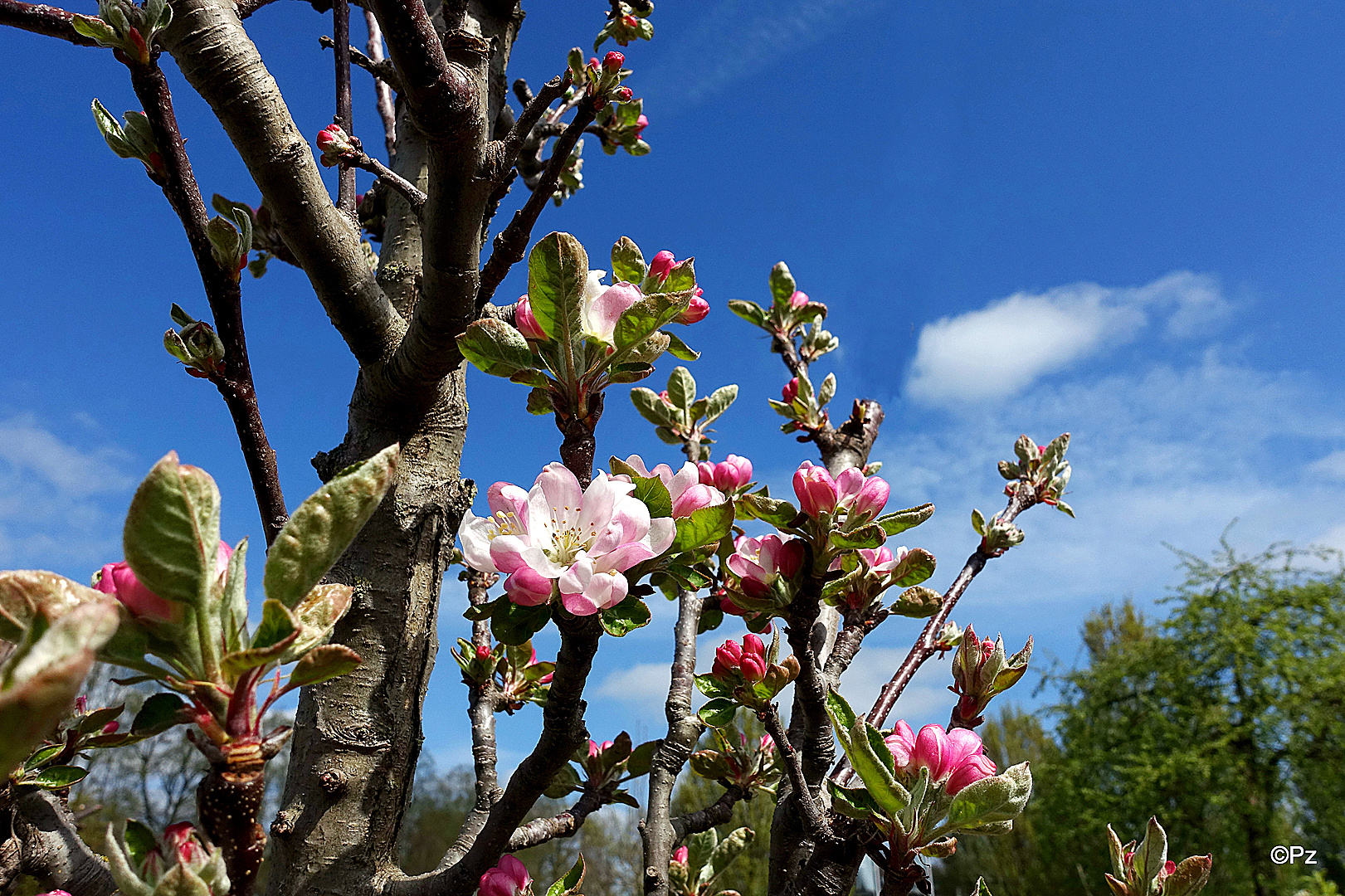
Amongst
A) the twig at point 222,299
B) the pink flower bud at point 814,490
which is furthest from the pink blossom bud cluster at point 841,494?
the twig at point 222,299

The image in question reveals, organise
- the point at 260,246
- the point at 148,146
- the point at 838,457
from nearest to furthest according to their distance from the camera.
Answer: the point at 148,146
the point at 260,246
the point at 838,457

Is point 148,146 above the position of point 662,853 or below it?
above

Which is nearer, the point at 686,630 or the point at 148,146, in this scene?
the point at 148,146

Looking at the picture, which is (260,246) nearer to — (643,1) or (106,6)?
(106,6)

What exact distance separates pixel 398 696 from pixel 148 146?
931 mm

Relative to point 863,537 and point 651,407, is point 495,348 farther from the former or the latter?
point 651,407

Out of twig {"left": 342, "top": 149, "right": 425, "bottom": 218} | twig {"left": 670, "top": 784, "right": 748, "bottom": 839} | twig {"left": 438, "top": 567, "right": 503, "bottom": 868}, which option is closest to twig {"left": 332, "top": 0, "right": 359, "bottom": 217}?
twig {"left": 342, "top": 149, "right": 425, "bottom": 218}

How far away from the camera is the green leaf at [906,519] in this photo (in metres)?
0.93

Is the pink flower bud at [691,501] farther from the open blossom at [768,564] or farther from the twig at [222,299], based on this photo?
the twig at [222,299]

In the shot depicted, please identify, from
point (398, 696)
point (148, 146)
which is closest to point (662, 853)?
point (398, 696)

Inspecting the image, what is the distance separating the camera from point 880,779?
29.3 inches

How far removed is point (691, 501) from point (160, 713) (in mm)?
540

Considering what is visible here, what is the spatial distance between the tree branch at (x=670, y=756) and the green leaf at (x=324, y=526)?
1094 millimetres

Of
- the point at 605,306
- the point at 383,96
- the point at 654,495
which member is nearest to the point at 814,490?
the point at 654,495
